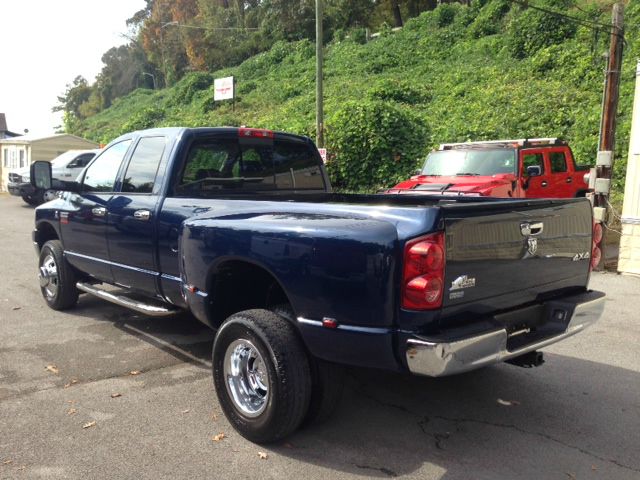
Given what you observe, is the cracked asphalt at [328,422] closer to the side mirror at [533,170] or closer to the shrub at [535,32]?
the side mirror at [533,170]

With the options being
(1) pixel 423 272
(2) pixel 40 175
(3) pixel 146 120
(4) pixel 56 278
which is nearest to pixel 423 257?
(1) pixel 423 272

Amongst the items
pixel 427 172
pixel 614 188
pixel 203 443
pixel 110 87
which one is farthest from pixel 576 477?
pixel 110 87

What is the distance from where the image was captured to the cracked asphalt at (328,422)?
3.20m

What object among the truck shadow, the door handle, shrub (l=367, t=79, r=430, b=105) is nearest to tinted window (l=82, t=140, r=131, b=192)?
the door handle

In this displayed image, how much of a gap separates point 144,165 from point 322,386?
273 cm

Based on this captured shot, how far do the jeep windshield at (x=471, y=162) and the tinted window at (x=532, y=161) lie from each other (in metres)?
0.25

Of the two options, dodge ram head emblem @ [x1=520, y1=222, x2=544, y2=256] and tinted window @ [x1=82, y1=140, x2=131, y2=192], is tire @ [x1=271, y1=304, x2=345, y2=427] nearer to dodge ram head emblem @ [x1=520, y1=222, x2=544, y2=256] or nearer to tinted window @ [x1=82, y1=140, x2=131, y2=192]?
dodge ram head emblem @ [x1=520, y1=222, x2=544, y2=256]

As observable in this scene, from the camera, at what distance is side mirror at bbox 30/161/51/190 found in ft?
19.2

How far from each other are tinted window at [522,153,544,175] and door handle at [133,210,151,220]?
303 inches

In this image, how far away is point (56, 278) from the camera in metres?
6.30

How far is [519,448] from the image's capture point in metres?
3.40

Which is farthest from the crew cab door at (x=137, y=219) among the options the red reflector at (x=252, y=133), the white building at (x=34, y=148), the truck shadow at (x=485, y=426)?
the white building at (x=34, y=148)

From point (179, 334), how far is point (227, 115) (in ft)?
98.2

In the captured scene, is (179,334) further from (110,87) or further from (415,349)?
(110,87)
